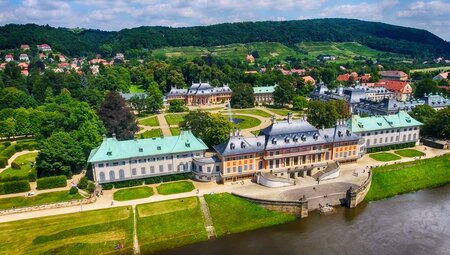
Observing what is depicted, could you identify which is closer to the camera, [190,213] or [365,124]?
[190,213]

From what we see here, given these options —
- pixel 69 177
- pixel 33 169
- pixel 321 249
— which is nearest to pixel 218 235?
pixel 321 249

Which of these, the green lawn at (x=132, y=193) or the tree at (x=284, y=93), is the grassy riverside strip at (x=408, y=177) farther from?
the tree at (x=284, y=93)

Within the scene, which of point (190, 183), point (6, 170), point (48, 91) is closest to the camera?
point (190, 183)

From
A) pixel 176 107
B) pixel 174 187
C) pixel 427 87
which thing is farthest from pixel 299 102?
pixel 174 187

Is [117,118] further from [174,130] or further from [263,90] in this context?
[263,90]

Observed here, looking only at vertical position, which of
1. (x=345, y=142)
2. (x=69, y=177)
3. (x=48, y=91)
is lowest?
(x=69, y=177)

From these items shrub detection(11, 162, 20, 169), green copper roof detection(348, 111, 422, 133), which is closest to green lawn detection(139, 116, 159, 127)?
shrub detection(11, 162, 20, 169)

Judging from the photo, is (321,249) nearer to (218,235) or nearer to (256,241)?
(256,241)
